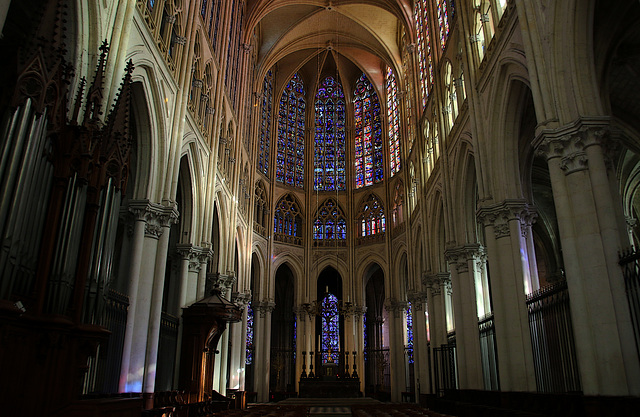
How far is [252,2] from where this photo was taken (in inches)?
1153

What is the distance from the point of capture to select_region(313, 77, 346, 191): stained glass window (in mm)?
36812

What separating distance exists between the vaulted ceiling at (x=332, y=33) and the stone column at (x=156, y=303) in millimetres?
19418

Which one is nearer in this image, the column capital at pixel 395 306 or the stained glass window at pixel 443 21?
the stained glass window at pixel 443 21

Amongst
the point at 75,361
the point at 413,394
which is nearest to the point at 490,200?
the point at 75,361

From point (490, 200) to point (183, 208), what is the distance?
10.7 m

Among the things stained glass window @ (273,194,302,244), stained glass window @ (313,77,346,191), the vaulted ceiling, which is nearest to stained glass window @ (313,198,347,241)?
stained glass window @ (273,194,302,244)

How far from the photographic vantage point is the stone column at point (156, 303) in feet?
45.2

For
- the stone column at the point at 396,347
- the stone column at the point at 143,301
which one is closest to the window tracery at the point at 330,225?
the stone column at the point at 396,347

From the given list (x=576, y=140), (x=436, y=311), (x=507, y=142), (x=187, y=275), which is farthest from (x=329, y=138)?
(x=576, y=140)

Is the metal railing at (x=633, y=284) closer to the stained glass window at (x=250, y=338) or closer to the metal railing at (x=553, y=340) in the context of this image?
the metal railing at (x=553, y=340)

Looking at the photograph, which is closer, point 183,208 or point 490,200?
point 490,200

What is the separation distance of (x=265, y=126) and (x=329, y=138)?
5.39 meters

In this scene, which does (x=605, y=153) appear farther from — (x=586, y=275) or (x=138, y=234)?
(x=138, y=234)

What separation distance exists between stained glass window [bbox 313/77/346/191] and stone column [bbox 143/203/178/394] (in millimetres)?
22465
